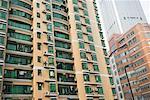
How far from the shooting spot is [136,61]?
6238cm

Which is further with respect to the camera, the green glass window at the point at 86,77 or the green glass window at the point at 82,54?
the green glass window at the point at 82,54

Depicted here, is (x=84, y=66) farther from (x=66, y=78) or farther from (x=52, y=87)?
(x=52, y=87)

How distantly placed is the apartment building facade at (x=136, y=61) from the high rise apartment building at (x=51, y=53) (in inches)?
807

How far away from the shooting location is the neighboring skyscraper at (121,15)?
147150 millimetres

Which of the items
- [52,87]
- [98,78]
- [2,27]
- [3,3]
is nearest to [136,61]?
[98,78]

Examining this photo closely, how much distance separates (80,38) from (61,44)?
3.55 meters

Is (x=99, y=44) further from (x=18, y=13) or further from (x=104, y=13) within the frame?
(x=104, y=13)

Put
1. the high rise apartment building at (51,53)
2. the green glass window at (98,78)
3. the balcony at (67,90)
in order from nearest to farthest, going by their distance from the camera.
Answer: the high rise apartment building at (51,53) < the balcony at (67,90) < the green glass window at (98,78)

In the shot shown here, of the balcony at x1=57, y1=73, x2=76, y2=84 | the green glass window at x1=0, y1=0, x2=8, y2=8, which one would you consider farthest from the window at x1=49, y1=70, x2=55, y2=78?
the green glass window at x1=0, y1=0, x2=8, y2=8

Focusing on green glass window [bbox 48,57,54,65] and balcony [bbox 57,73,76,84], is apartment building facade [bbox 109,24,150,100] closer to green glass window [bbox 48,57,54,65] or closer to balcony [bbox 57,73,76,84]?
balcony [bbox 57,73,76,84]

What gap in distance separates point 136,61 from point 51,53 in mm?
35025

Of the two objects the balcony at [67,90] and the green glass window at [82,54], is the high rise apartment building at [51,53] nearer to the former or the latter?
the balcony at [67,90]

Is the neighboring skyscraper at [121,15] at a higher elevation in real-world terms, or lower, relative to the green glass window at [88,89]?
higher

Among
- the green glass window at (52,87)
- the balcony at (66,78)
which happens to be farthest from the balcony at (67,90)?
the green glass window at (52,87)
